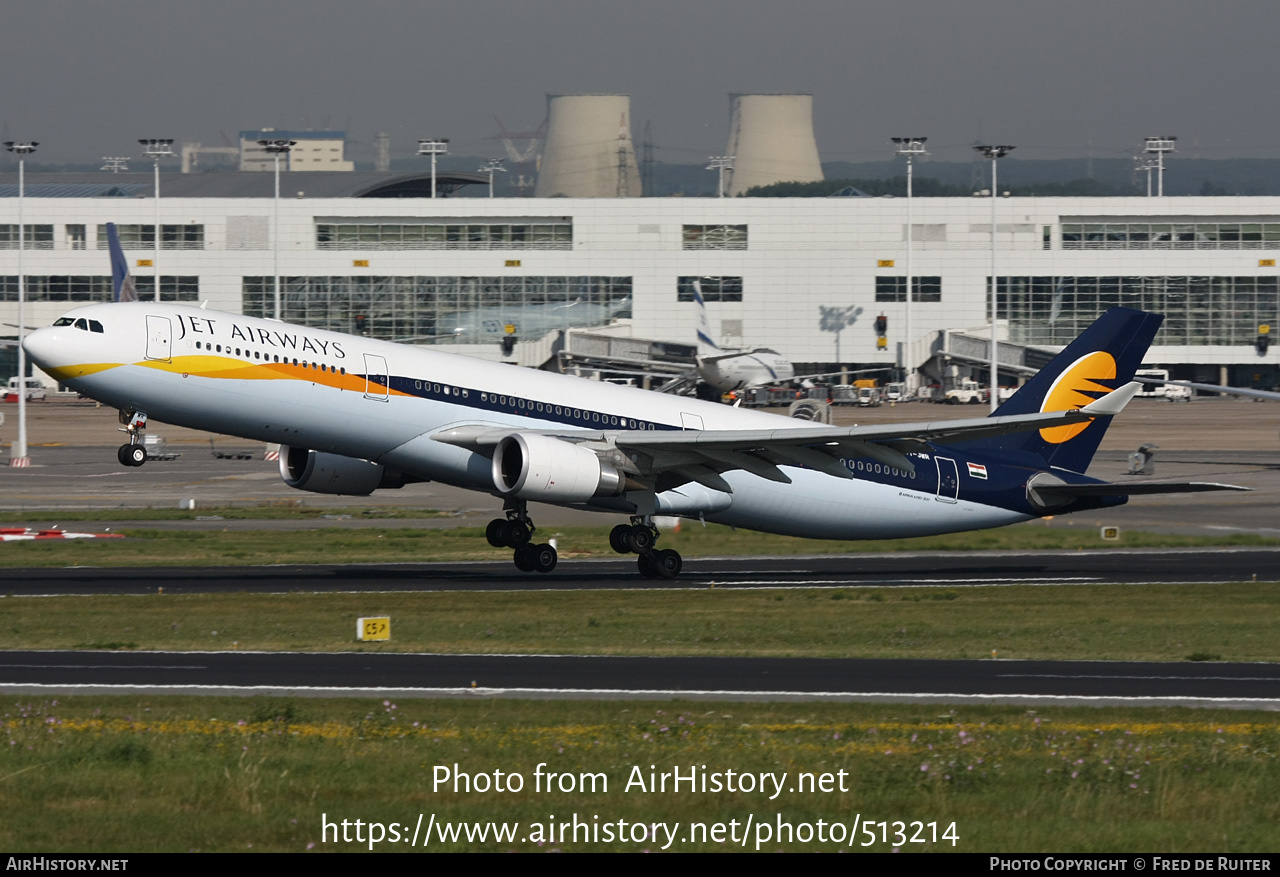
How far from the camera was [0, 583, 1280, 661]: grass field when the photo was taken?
27.7 meters

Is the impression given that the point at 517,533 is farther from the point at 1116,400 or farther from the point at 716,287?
the point at 716,287

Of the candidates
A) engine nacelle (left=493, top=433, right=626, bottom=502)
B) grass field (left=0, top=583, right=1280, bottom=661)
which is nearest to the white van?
engine nacelle (left=493, top=433, right=626, bottom=502)

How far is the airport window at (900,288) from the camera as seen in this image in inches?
5876

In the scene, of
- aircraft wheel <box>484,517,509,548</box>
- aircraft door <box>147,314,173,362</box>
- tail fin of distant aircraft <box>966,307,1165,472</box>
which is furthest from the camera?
tail fin of distant aircraft <box>966,307,1165,472</box>

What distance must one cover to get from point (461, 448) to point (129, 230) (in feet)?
385

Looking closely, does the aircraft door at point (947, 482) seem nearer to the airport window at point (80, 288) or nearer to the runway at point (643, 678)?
the runway at point (643, 678)

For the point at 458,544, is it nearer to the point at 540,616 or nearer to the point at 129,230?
the point at 540,616

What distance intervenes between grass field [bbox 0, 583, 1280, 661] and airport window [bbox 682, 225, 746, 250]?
376ft

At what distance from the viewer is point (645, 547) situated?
4044cm

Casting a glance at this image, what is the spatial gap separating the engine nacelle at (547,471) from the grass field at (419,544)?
9592 mm

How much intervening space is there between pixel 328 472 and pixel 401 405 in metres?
4.06

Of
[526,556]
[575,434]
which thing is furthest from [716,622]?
[526,556]

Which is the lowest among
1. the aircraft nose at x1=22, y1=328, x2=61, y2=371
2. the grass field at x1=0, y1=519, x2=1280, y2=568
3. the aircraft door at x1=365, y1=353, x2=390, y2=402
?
the grass field at x1=0, y1=519, x2=1280, y2=568

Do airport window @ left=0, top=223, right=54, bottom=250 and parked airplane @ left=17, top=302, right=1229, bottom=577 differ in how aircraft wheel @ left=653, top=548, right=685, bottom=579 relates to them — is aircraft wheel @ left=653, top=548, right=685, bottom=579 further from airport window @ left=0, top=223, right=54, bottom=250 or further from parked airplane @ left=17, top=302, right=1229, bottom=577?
airport window @ left=0, top=223, right=54, bottom=250
